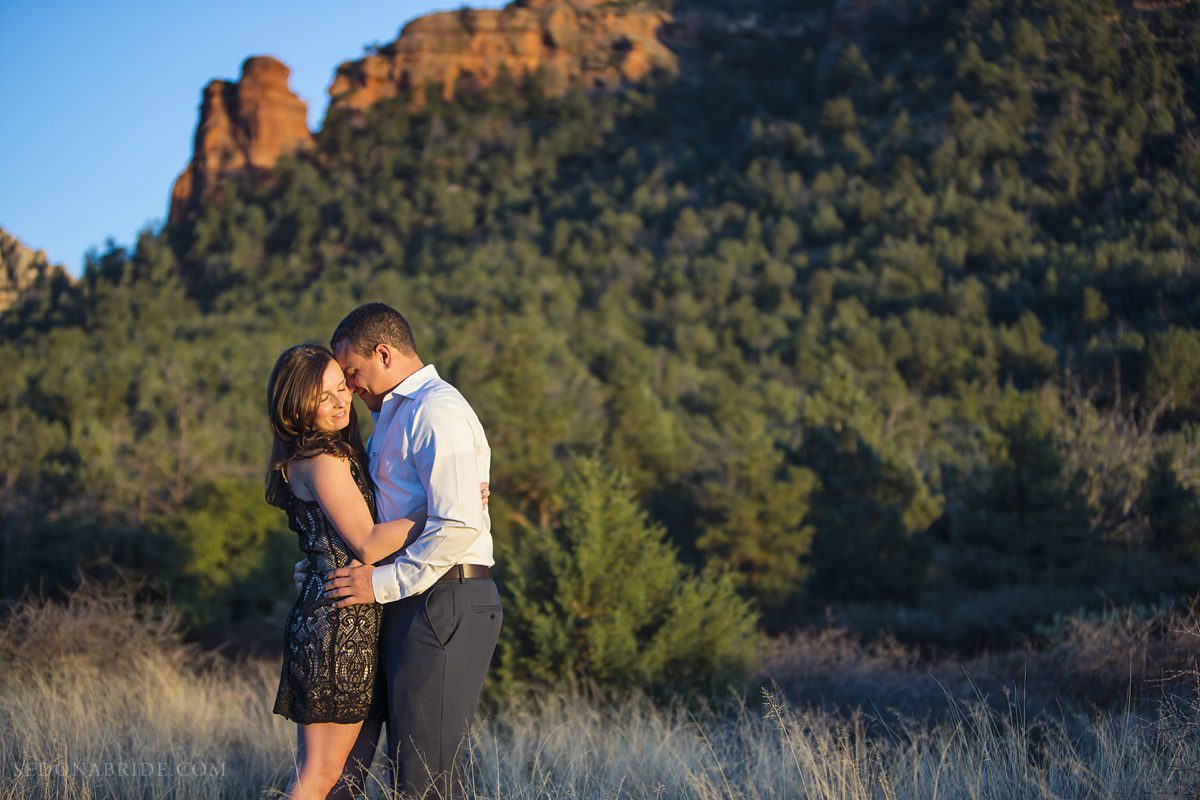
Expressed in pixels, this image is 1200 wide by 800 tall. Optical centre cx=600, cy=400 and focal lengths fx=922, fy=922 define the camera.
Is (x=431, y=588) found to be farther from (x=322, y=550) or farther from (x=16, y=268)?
(x=16, y=268)

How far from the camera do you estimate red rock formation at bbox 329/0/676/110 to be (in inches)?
2402

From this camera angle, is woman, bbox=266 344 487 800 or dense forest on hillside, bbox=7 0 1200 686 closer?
woman, bbox=266 344 487 800

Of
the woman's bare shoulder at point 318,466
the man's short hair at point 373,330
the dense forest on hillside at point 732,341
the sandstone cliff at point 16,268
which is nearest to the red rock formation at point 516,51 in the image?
the dense forest on hillside at point 732,341

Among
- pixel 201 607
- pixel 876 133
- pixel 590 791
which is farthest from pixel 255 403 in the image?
pixel 876 133

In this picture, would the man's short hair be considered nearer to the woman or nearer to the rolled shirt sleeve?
the woman

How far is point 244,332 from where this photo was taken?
29656 mm

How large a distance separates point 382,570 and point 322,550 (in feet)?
0.74

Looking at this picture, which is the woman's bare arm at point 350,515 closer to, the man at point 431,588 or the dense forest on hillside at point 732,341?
the man at point 431,588

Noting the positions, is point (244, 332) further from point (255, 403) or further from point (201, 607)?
point (201, 607)

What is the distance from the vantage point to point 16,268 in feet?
37.2

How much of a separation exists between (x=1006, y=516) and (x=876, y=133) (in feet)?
105

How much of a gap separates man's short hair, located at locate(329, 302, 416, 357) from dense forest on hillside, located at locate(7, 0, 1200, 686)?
517cm

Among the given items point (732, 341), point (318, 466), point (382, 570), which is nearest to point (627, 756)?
point (382, 570)

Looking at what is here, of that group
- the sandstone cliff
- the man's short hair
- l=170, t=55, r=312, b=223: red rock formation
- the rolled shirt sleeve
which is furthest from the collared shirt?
l=170, t=55, r=312, b=223: red rock formation
